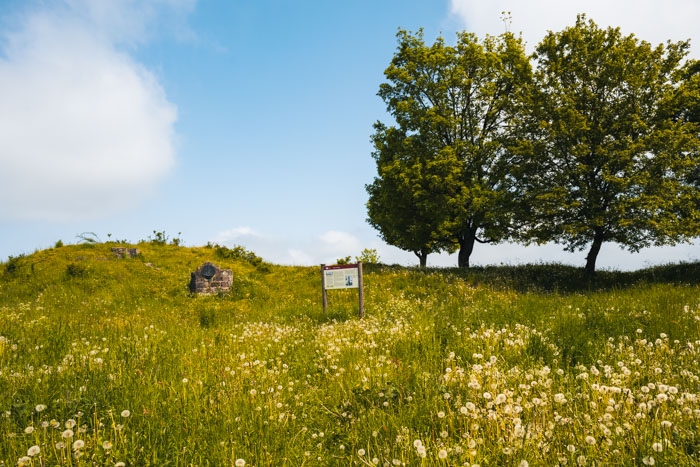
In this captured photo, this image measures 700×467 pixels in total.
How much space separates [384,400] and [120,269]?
71.9 feet

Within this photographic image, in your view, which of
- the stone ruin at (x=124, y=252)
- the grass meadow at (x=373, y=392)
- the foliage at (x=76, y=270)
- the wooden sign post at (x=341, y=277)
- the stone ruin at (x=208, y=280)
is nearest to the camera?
the grass meadow at (x=373, y=392)

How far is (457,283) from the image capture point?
1953 centimetres

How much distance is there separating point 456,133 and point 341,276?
53.5 feet

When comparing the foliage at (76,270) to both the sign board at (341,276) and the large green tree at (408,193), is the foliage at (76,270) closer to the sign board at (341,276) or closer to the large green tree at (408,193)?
the sign board at (341,276)

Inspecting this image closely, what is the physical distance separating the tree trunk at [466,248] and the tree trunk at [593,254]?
22.8 ft

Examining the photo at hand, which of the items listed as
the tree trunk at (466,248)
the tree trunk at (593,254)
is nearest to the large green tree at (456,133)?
the tree trunk at (466,248)

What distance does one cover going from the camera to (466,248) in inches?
1109

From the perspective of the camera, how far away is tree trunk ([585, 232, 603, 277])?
78.1 ft

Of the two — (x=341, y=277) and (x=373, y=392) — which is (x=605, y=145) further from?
(x=373, y=392)

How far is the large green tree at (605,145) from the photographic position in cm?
2075

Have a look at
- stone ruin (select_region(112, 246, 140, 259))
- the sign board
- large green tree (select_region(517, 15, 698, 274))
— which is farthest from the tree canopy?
stone ruin (select_region(112, 246, 140, 259))

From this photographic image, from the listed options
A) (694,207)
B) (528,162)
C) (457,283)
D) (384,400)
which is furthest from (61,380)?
(694,207)

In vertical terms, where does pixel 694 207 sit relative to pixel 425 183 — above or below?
below

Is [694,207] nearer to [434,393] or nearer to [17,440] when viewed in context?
[434,393]
